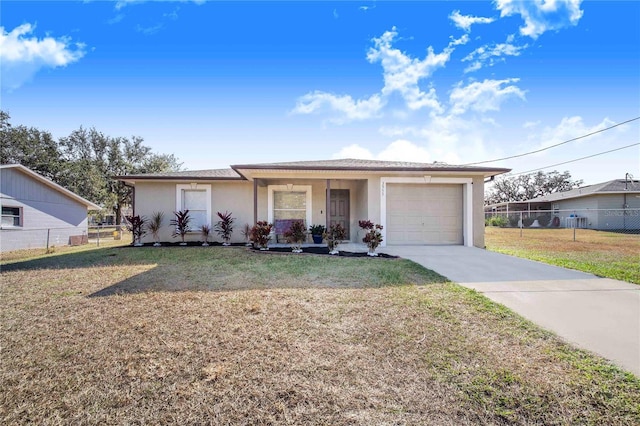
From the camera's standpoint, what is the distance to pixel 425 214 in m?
9.67

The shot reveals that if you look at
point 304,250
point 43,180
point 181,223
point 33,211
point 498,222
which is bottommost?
point 304,250

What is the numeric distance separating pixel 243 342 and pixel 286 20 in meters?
8.90

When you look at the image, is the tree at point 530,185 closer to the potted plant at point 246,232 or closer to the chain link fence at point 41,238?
the potted plant at point 246,232

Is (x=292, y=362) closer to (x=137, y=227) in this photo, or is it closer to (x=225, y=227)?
(x=225, y=227)

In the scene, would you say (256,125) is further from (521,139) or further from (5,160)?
(5,160)

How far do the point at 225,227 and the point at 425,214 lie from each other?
24.1 ft

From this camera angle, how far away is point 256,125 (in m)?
13.3

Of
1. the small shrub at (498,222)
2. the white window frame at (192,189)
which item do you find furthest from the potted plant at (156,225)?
the small shrub at (498,222)

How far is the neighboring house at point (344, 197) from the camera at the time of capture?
9.12 metres

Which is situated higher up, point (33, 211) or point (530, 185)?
point (530, 185)

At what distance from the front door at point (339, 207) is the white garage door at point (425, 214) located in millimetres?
2162

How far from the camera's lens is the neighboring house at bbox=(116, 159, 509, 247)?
9.12m

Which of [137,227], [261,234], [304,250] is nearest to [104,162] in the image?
[137,227]

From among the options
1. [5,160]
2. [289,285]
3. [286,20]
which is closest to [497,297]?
[289,285]
